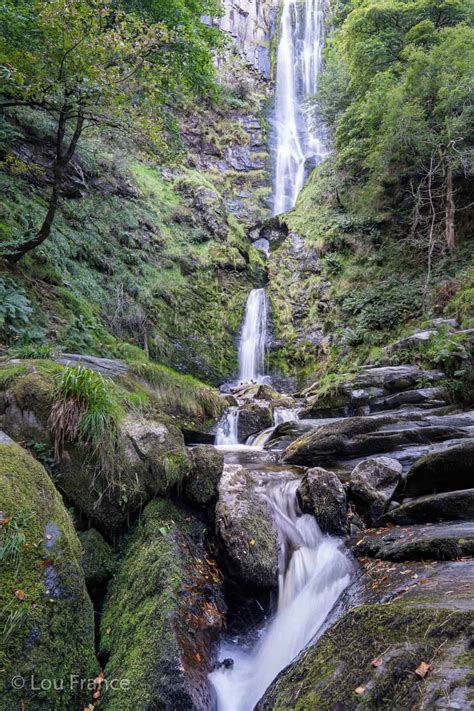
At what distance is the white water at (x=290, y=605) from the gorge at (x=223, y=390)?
2 centimetres

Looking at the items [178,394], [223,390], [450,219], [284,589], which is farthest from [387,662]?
[450,219]

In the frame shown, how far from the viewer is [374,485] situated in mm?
4664

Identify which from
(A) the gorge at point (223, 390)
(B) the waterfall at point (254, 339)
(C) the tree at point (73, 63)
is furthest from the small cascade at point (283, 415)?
(C) the tree at point (73, 63)

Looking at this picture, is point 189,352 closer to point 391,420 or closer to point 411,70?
point 391,420

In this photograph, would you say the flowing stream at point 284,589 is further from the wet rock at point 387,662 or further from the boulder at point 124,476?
the boulder at point 124,476

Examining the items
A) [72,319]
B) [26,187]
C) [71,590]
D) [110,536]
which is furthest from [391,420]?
[26,187]

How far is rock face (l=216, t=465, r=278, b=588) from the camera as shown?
11.8ft

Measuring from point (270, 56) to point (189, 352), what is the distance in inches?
1237

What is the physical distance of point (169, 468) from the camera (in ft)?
13.0

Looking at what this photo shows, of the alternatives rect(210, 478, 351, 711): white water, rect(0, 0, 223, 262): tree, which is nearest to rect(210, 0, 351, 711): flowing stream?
rect(210, 478, 351, 711): white water

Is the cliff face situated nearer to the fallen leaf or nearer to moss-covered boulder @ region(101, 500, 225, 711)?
moss-covered boulder @ region(101, 500, 225, 711)

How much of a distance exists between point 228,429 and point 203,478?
472 centimetres

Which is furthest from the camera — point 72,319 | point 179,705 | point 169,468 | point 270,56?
point 270,56

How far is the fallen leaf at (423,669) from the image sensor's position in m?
1.71
